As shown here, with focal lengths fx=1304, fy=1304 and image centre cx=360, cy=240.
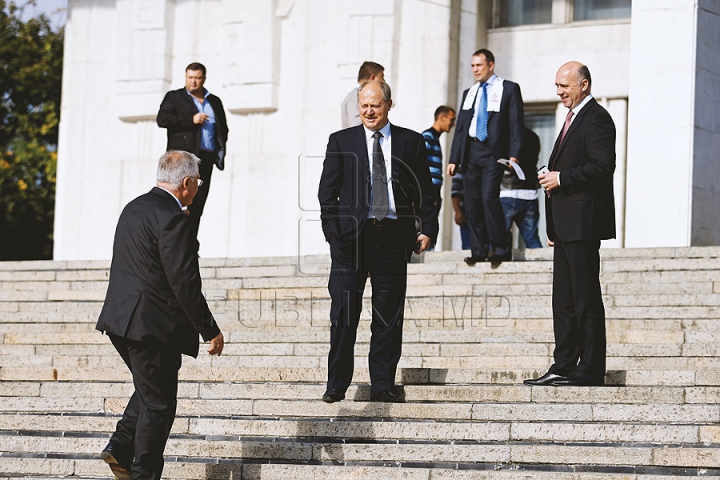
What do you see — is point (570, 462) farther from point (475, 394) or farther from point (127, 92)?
point (127, 92)

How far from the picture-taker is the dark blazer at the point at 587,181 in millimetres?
7875

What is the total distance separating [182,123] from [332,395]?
499cm

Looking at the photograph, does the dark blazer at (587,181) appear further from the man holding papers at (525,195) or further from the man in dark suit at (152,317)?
the man holding papers at (525,195)

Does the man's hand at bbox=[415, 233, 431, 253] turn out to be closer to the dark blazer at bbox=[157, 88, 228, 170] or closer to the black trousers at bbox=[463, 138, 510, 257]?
the black trousers at bbox=[463, 138, 510, 257]

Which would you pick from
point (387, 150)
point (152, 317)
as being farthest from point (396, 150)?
point (152, 317)

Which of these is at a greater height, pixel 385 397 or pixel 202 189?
pixel 202 189

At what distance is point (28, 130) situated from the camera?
2433 centimetres

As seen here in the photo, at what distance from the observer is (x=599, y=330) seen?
7.82 metres

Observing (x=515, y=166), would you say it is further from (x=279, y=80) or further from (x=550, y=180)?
(x=279, y=80)

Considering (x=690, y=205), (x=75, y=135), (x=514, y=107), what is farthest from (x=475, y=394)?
(x=75, y=135)

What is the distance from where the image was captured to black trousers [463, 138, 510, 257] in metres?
11.2

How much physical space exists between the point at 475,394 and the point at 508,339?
1724 millimetres

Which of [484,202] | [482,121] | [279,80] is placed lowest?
[484,202]

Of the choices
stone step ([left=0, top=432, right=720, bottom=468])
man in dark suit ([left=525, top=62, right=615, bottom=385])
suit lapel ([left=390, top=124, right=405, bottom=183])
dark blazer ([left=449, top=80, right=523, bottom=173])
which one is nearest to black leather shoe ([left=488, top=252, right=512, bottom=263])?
dark blazer ([left=449, top=80, right=523, bottom=173])
